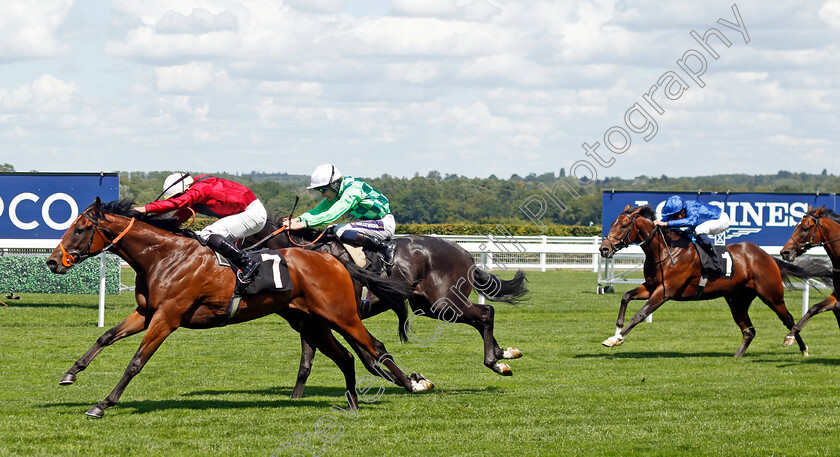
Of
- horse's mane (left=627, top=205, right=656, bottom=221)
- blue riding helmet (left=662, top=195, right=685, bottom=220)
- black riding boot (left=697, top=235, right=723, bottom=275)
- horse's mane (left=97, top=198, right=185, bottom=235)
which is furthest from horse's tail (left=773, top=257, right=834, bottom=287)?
horse's mane (left=97, top=198, right=185, bottom=235)

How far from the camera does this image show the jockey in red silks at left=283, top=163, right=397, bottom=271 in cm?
759

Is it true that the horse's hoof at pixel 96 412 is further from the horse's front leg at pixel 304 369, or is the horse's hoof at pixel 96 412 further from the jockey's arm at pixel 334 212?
the jockey's arm at pixel 334 212

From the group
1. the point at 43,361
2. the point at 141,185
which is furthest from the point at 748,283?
the point at 141,185

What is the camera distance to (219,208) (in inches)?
280

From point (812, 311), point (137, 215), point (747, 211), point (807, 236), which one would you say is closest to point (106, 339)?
point (137, 215)

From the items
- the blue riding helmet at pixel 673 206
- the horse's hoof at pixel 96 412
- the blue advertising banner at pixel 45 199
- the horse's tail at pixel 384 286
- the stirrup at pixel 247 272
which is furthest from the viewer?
the blue advertising banner at pixel 45 199

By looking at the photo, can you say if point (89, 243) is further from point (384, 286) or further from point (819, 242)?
point (819, 242)

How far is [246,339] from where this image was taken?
11719mm

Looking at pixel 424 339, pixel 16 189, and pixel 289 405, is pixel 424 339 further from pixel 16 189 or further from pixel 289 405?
pixel 16 189

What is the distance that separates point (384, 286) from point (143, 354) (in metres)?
1.89

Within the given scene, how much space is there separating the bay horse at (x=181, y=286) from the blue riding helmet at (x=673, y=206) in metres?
5.15

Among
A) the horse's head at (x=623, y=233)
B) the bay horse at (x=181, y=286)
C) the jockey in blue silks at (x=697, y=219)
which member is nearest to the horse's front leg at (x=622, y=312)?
the horse's head at (x=623, y=233)

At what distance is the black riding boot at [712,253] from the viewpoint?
1069 centimetres

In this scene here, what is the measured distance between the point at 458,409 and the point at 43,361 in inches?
188
